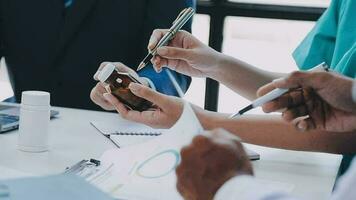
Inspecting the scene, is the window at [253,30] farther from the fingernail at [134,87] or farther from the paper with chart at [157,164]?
the paper with chart at [157,164]

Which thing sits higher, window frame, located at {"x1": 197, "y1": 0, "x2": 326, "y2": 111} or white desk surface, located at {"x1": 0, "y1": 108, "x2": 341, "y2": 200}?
window frame, located at {"x1": 197, "y1": 0, "x2": 326, "y2": 111}

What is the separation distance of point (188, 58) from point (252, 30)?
3.97 feet

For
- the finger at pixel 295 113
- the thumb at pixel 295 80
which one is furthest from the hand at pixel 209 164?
the finger at pixel 295 113

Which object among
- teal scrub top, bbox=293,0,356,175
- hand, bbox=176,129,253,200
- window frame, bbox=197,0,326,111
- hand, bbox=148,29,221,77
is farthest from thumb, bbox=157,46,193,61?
window frame, bbox=197,0,326,111

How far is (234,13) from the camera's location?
252 cm

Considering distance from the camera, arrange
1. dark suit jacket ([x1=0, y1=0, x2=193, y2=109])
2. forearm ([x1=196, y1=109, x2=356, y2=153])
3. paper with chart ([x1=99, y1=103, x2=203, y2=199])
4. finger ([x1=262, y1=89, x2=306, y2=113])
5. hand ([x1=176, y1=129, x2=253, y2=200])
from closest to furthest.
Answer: hand ([x1=176, y1=129, x2=253, y2=200]) < paper with chart ([x1=99, y1=103, x2=203, y2=199]) < finger ([x1=262, y1=89, x2=306, y2=113]) < forearm ([x1=196, y1=109, x2=356, y2=153]) < dark suit jacket ([x1=0, y1=0, x2=193, y2=109])

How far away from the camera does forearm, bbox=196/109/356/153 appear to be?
1272 mm

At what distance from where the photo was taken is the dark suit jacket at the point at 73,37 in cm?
182

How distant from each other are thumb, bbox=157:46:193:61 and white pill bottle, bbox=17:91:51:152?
312 mm

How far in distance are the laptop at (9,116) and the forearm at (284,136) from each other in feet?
1.41

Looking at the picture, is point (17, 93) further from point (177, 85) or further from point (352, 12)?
point (352, 12)

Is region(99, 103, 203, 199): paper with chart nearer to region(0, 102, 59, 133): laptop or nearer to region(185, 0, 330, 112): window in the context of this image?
region(0, 102, 59, 133): laptop

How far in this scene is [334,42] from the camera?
5.04 ft

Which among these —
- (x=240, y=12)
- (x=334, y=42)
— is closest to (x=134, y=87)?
(x=334, y=42)
